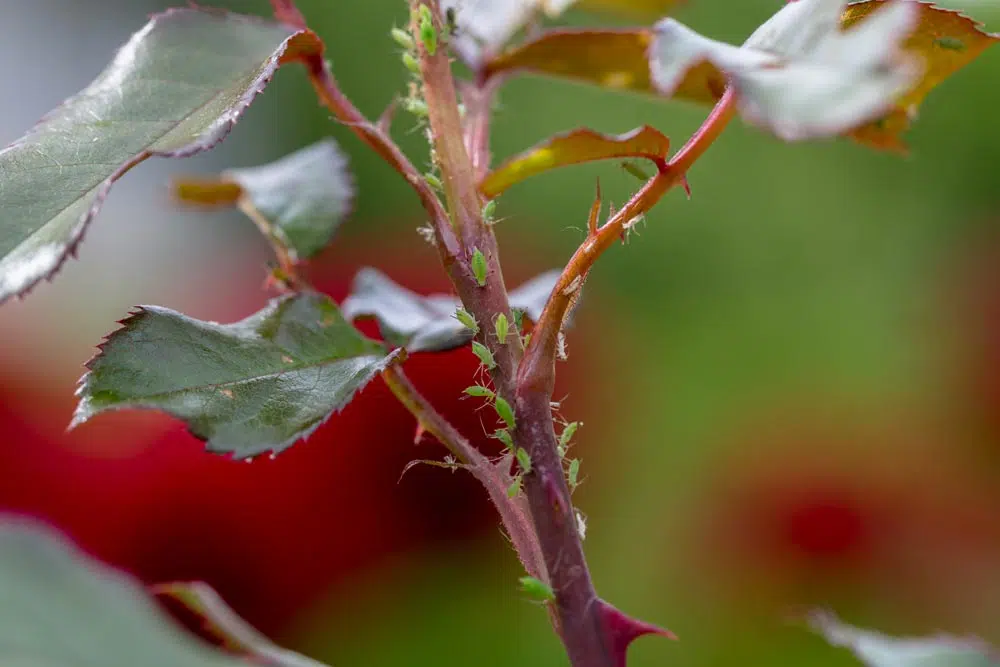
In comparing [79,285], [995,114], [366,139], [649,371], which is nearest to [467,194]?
[366,139]

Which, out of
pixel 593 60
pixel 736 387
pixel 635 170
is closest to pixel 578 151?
pixel 635 170

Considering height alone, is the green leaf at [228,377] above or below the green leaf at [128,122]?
below

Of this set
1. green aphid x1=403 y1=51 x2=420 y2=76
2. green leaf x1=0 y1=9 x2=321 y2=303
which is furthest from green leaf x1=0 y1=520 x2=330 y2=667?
green aphid x1=403 y1=51 x2=420 y2=76

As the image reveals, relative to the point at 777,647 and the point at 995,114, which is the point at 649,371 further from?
the point at 995,114

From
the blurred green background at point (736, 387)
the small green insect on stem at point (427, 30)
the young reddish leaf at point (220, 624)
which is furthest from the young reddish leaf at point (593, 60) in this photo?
the blurred green background at point (736, 387)

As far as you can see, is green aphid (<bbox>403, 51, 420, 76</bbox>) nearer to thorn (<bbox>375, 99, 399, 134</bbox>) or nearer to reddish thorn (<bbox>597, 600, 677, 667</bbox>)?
thorn (<bbox>375, 99, 399, 134</bbox>)

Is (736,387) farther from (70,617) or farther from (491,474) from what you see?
(70,617)

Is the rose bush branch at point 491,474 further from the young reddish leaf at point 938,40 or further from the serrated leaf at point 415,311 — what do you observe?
the young reddish leaf at point 938,40
